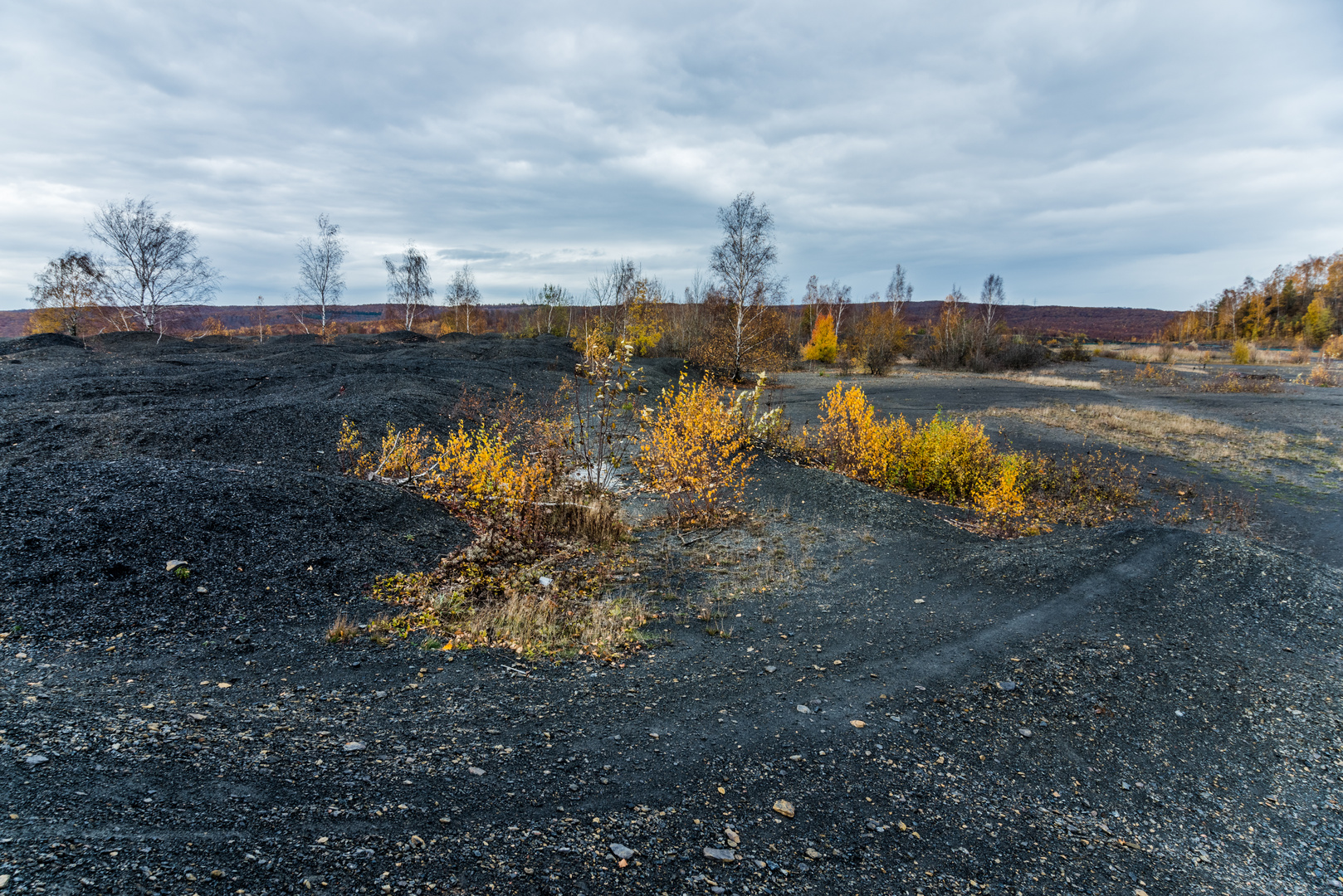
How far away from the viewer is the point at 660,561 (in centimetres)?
589

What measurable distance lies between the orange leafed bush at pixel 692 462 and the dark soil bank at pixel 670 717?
70 cm

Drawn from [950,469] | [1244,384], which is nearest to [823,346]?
[1244,384]

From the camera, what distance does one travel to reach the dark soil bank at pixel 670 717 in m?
2.19

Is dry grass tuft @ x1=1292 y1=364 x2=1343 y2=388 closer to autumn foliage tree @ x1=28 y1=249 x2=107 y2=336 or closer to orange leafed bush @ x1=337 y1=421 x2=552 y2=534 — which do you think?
orange leafed bush @ x1=337 y1=421 x2=552 y2=534

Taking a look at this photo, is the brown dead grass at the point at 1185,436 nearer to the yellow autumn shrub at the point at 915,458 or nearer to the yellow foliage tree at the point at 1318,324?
the yellow autumn shrub at the point at 915,458

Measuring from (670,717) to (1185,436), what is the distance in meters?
15.8

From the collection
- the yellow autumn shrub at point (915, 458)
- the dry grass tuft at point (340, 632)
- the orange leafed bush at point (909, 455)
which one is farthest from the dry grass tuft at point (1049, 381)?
the dry grass tuft at point (340, 632)

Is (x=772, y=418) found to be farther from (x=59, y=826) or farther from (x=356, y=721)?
(x=59, y=826)

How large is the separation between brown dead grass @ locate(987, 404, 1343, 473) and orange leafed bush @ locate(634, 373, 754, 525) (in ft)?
32.1

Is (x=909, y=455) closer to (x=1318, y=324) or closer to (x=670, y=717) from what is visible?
(x=670, y=717)

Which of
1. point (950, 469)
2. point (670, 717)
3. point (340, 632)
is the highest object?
point (950, 469)

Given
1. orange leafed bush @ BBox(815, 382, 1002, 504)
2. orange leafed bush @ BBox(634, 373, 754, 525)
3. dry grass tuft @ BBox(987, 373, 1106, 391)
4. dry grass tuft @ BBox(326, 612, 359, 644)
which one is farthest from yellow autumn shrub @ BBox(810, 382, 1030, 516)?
dry grass tuft @ BBox(987, 373, 1106, 391)

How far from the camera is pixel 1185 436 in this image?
13703mm

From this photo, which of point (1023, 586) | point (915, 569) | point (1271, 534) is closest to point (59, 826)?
point (915, 569)
